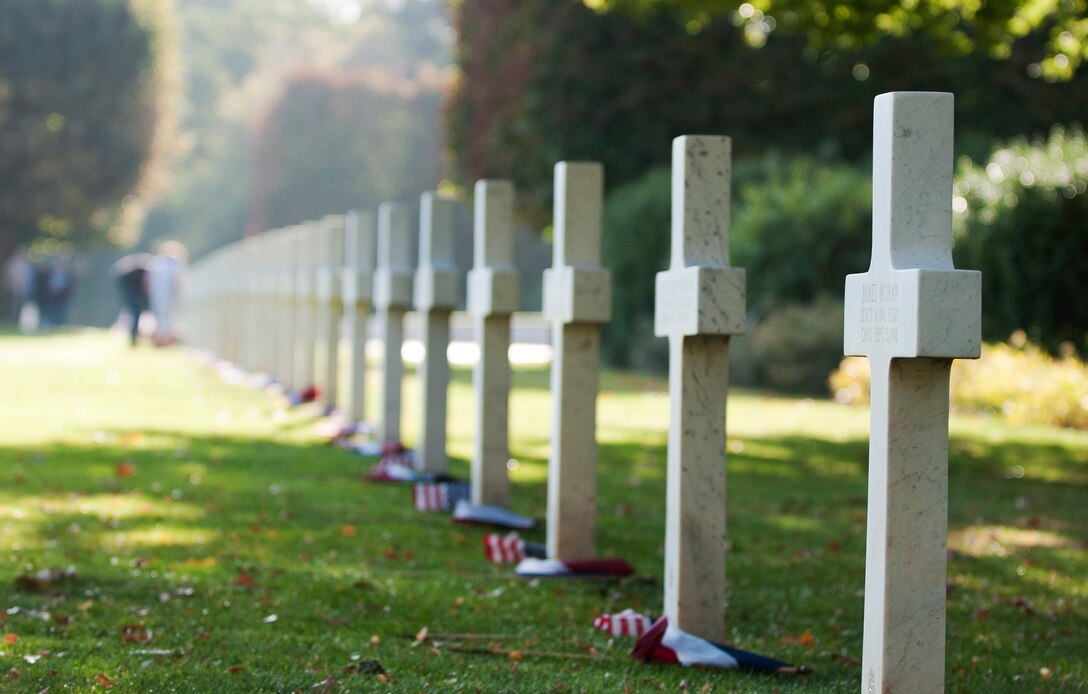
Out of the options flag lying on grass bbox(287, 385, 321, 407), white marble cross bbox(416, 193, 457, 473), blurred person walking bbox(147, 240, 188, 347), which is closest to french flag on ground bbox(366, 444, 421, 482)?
white marble cross bbox(416, 193, 457, 473)

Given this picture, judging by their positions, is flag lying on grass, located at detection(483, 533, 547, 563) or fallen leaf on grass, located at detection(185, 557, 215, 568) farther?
flag lying on grass, located at detection(483, 533, 547, 563)

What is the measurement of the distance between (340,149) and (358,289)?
Answer: 49.8 m

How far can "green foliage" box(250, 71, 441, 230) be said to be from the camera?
59.1 metres

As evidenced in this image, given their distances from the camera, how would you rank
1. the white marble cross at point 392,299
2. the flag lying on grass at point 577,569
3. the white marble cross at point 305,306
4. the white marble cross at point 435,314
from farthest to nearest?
the white marble cross at point 305,306 → the white marble cross at point 392,299 → the white marble cross at point 435,314 → the flag lying on grass at point 577,569

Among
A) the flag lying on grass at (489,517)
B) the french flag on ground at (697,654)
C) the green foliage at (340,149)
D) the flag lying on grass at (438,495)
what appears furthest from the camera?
the green foliage at (340,149)

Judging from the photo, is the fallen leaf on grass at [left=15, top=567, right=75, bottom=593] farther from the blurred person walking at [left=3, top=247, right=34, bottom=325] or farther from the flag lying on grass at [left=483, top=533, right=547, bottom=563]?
the blurred person walking at [left=3, top=247, right=34, bottom=325]

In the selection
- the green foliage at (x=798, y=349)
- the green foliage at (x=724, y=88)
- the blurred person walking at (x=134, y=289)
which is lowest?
the green foliage at (x=798, y=349)

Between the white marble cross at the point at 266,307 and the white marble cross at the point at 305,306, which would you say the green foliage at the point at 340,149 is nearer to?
the white marble cross at the point at 266,307

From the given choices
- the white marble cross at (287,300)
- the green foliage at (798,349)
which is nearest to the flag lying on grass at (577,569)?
the white marble cross at (287,300)

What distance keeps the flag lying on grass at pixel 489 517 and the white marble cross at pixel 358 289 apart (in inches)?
140

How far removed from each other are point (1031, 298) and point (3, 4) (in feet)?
113

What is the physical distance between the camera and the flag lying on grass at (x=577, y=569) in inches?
253

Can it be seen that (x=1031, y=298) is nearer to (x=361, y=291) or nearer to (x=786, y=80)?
(x=361, y=291)

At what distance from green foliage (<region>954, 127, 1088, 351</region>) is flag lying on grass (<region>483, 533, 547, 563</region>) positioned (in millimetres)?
9498
